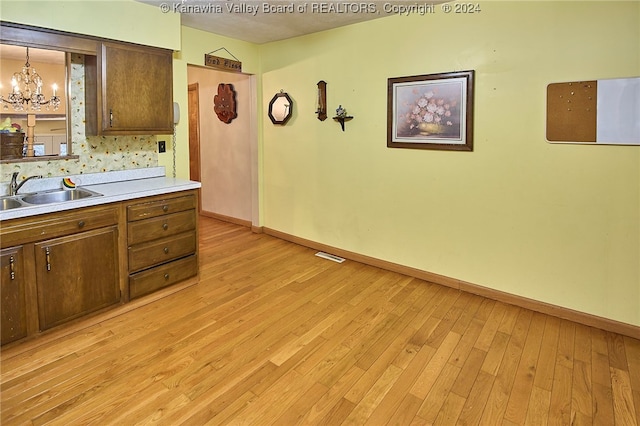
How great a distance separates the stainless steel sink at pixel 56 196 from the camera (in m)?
2.81

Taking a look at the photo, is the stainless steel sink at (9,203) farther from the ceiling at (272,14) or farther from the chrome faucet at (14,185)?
the ceiling at (272,14)

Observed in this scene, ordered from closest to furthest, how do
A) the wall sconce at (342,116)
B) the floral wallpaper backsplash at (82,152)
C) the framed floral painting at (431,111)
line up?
the floral wallpaper backsplash at (82,152)
the framed floral painting at (431,111)
the wall sconce at (342,116)

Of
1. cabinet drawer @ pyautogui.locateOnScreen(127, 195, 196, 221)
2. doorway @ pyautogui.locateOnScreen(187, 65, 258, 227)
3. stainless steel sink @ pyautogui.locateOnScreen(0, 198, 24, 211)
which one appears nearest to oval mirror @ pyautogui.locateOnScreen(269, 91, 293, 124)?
doorway @ pyautogui.locateOnScreen(187, 65, 258, 227)

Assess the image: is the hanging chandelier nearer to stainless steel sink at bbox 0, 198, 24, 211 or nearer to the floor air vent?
stainless steel sink at bbox 0, 198, 24, 211

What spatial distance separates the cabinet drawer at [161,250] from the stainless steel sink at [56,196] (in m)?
0.53

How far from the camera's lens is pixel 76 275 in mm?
2639

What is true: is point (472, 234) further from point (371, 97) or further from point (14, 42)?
point (14, 42)

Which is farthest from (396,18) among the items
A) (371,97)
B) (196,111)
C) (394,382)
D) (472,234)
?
(196,111)

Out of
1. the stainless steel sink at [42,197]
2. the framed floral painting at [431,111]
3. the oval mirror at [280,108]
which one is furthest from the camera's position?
the oval mirror at [280,108]


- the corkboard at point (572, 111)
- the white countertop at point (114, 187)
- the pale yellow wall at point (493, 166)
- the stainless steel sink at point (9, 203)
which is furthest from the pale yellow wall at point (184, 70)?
the corkboard at point (572, 111)

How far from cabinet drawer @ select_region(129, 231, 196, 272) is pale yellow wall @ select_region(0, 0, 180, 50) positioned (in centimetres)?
160

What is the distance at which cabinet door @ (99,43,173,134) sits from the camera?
298 cm

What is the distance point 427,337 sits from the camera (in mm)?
2652

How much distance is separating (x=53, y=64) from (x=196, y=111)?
3086mm
